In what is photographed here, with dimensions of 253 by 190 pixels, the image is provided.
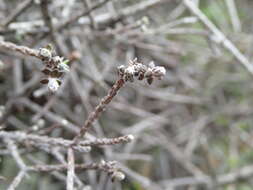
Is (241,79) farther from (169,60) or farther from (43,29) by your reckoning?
(43,29)

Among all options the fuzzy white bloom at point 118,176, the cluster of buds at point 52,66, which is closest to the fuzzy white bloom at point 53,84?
the cluster of buds at point 52,66

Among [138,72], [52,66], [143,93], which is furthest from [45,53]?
[143,93]

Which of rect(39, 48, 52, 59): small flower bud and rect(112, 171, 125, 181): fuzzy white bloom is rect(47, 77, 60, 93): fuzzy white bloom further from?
rect(112, 171, 125, 181): fuzzy white bloom

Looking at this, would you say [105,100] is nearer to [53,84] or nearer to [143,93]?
[53,84]

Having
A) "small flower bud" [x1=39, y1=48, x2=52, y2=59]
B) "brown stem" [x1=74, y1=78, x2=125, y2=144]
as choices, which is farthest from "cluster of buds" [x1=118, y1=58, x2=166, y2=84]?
"small flower bud" [x1=39, y1=48, x2=52, y2=59]

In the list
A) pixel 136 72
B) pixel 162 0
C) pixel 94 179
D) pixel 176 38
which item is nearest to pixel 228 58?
pixel 176 38

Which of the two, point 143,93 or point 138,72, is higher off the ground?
point 143,93
